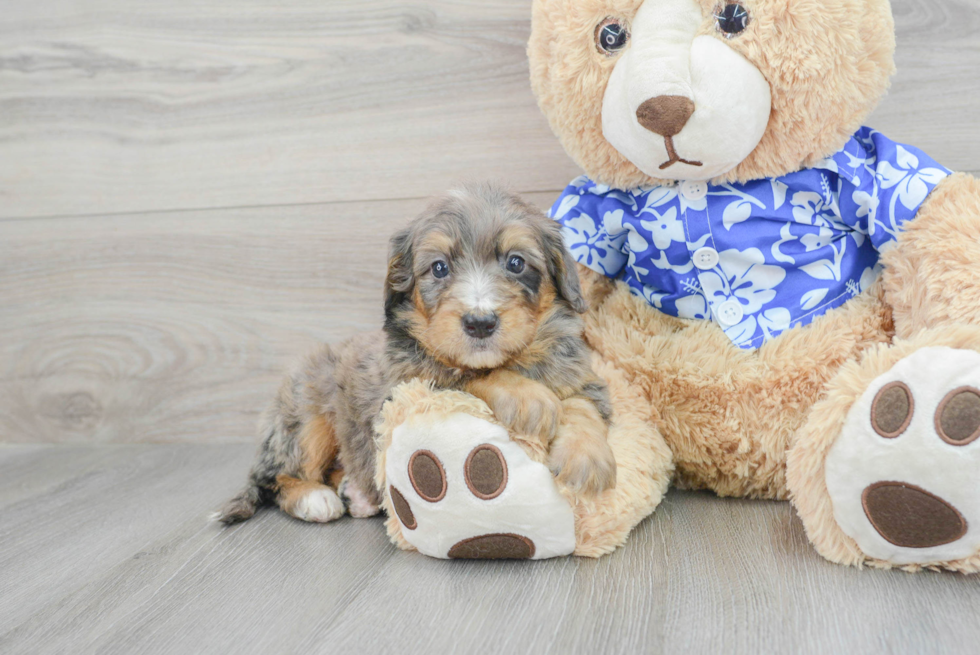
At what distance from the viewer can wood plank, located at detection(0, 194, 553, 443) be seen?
276 cm

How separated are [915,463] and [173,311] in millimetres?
2607

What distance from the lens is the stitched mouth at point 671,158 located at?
67.0 inches

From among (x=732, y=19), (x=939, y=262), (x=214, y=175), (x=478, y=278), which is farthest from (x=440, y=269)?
(x=214, y=175)

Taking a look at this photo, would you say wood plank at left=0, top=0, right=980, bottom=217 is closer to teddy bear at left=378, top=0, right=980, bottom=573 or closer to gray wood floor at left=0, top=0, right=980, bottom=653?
gray wood floor at left=0, top=0, right=980, bottom=653

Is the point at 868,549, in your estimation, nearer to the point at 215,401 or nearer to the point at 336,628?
the point at 336,628

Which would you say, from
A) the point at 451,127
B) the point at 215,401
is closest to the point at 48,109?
the point at 215,401

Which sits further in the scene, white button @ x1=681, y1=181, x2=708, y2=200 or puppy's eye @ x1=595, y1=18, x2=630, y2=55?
white button @ x1=681, y1=181, x2=708, y2=200

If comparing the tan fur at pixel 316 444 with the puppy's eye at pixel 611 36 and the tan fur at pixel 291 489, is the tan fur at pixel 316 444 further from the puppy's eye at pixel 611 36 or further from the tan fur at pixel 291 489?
the puppy's eye at pixel 611 36

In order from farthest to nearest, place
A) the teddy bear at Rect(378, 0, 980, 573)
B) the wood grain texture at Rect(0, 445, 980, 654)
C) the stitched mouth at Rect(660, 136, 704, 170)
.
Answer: the stitched mouth at Rect(660, 136, 704, 170), the teddy bear at Rect(378, 0, 980, 573), the wood grain texture at Rect(0, 445, 980, 654)

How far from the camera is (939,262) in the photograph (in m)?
1.68

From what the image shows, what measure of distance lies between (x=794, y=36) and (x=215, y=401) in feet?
8.01

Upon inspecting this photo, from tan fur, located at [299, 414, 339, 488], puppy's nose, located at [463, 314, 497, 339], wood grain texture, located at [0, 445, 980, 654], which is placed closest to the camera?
wood grain texture, located at [0, 445, 980, 654]

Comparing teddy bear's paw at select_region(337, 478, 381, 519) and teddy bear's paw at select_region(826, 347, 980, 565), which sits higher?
teddy bear's paw at select_region(826, 347, 980, 565)

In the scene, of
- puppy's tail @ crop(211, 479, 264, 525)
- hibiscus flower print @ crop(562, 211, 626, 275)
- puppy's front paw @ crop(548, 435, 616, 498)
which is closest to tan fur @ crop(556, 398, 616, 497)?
puppy's front paw @ crop(548, 435, 616, 498)
